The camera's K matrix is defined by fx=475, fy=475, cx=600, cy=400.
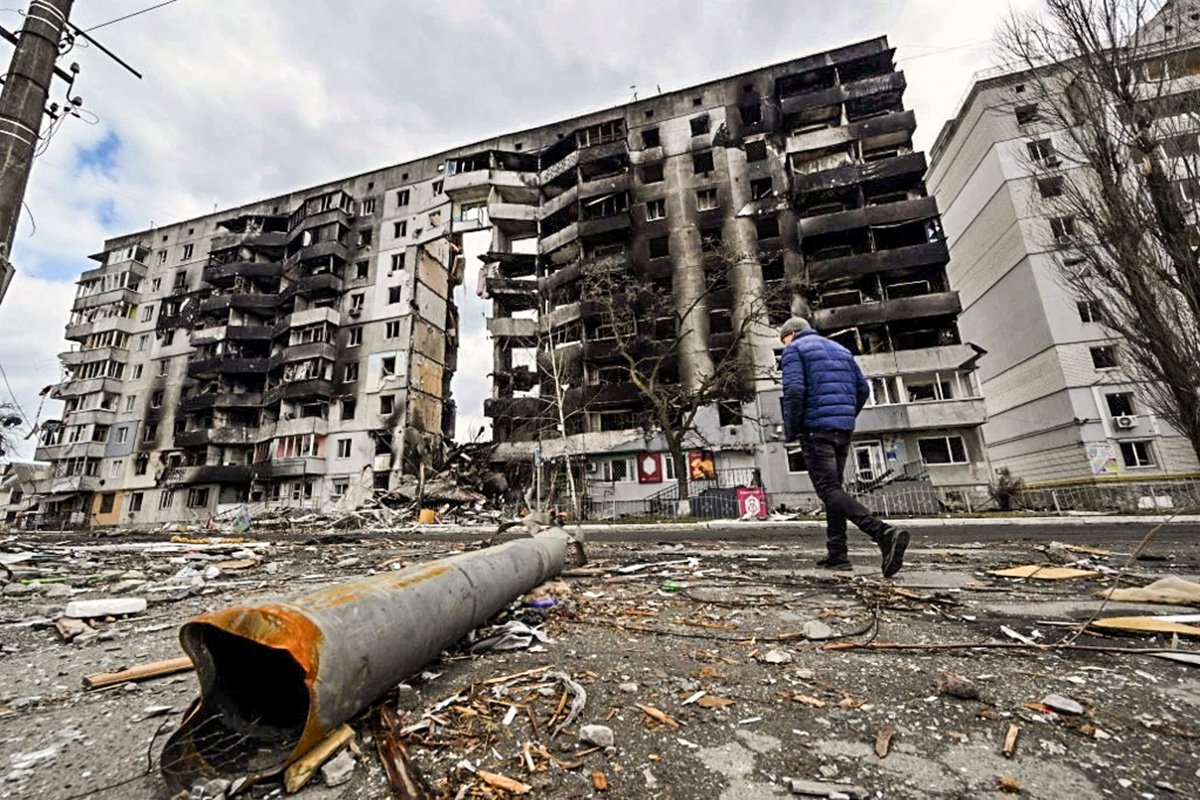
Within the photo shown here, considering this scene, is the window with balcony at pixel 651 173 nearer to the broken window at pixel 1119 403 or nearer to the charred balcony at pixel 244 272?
the broken window at pixel 1119 403

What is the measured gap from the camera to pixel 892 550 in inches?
151

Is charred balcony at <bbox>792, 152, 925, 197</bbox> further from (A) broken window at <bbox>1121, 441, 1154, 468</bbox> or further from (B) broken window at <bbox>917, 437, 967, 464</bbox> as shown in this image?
(A) broken window at <bbox>1121, 441, 1154, 468</bbox>

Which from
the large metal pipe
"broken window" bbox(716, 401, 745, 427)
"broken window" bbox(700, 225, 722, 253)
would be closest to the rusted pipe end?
the large metal pipe

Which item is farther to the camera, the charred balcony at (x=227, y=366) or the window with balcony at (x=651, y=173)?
→ the charred balcony at (x=227, y=366)

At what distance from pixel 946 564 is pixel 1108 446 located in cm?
2618

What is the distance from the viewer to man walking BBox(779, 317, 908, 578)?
430cm

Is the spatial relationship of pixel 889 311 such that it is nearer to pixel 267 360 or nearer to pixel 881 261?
pixel 881 261

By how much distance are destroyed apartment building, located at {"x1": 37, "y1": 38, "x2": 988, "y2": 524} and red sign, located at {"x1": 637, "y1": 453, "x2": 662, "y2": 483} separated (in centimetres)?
11

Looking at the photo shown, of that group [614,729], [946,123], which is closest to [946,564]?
[614,729]

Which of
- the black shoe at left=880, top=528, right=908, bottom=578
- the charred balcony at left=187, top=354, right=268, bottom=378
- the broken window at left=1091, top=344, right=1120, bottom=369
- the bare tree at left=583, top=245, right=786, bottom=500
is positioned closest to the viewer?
the black shoe at left=880, top=528, right=908, bottom=578

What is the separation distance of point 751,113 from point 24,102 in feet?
113

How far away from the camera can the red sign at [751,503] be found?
17828 millimetres

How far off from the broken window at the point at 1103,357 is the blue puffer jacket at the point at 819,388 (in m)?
28.4

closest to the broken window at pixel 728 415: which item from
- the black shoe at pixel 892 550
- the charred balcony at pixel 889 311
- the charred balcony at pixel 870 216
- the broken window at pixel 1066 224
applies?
the charred balcony at pixel 889 311
